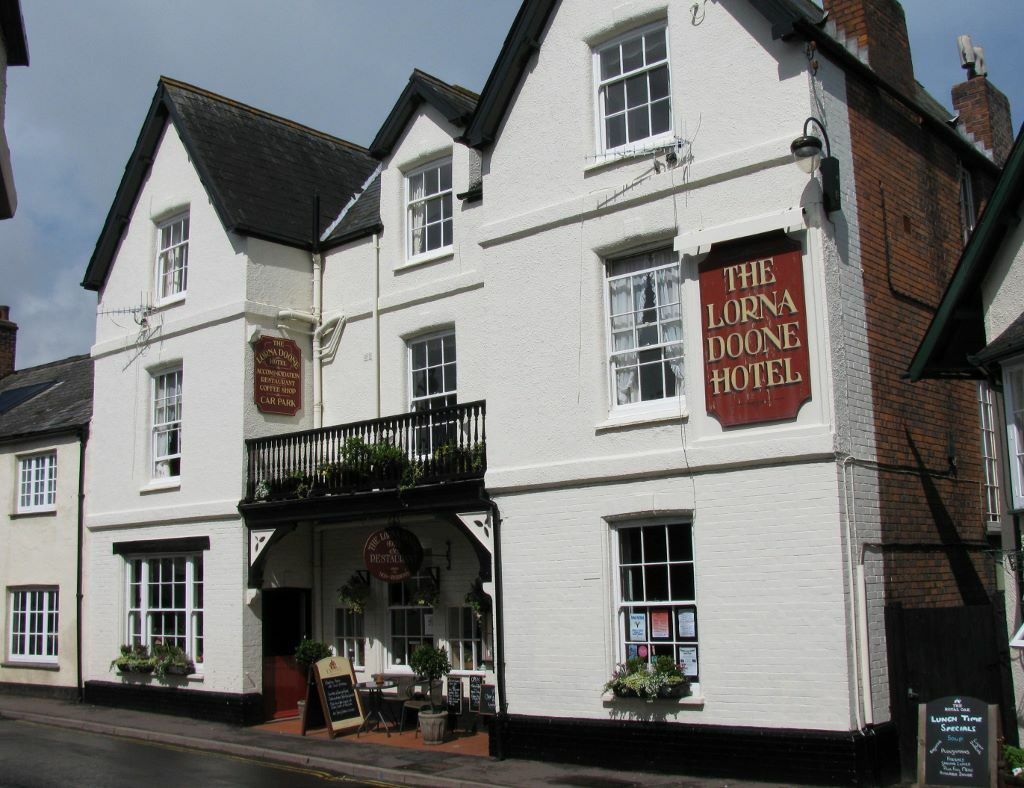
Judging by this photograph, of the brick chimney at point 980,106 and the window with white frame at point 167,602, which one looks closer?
the brick chimney at point 980,106

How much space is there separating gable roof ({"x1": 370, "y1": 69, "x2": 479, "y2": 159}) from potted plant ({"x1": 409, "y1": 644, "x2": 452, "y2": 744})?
26.9 ft

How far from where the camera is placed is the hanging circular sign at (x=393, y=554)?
15.8 m

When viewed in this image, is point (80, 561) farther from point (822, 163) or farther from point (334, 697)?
point (822, 163)

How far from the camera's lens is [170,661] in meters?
18.7

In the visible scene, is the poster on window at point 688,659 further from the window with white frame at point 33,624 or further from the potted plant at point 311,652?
the window with white frame at point 33,624

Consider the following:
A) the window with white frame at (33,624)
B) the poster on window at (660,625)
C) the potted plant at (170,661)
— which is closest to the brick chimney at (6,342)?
the window with white frame at (33,624)

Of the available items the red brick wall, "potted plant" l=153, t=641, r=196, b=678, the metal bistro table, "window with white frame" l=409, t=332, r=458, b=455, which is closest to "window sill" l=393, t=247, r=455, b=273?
"window with white frame" l=409, t=332, r=458, b=455

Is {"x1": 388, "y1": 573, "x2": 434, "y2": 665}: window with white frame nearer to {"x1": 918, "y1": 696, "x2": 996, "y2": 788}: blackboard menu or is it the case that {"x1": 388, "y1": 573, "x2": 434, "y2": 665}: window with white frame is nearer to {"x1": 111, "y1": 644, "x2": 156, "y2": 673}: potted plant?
{"x1": 111, "y1": 644, "x2": 156, "y2": 673}: potted plant

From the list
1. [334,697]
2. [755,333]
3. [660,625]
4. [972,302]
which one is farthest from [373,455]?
[972,302]

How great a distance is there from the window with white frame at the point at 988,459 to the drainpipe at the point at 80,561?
1643cm

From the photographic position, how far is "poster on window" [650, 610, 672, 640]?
1271 centimetres

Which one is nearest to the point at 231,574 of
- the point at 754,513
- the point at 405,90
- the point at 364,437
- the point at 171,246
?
the point at 364,437

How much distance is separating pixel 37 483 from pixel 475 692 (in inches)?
495

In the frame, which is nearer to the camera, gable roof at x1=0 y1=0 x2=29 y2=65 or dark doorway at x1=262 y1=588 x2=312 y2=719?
gable roof at x1=0 y1=0 x2=29 y2=65
